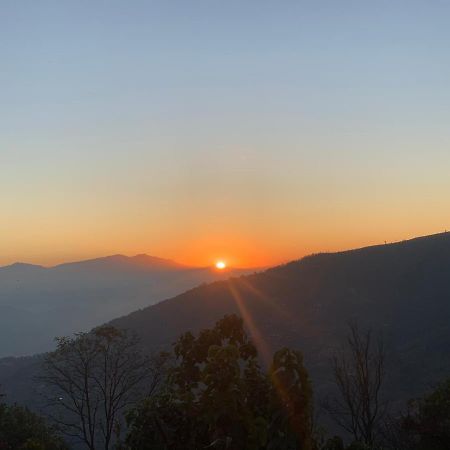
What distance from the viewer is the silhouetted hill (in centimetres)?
7581

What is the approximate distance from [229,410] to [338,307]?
97360mm

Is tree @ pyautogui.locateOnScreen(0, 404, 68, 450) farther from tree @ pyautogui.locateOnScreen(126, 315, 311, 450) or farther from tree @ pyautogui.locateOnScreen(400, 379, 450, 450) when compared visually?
tree @ pyautogui.locateOnScreen(400, 379, 450, 450)

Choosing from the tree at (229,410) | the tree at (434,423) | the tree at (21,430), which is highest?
the tree at (229,410)

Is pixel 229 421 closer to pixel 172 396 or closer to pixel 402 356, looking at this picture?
pixel 172 396

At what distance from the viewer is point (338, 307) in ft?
330

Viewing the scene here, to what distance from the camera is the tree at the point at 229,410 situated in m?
7.32

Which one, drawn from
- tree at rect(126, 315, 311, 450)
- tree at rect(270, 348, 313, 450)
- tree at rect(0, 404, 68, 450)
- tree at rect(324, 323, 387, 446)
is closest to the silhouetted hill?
tree at rect(324, 323, 387, 446)

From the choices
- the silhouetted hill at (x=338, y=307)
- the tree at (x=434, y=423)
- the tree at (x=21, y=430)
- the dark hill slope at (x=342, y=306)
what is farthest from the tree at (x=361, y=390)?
the dark hill slope at (x=342, y=306)

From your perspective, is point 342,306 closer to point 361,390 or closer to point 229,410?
point 361,390

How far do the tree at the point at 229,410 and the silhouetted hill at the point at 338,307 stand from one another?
61.4 metres

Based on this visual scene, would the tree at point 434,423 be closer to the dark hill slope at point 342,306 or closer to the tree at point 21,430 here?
the tree at point 21,430

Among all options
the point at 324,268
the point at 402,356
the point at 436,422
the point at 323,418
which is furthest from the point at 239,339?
the point at 324,268

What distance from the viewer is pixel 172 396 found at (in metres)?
8.60

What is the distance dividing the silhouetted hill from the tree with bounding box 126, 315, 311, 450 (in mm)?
61381
